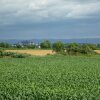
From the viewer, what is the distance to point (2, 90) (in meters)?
17.4

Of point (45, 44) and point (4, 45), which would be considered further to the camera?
point (45, 44)

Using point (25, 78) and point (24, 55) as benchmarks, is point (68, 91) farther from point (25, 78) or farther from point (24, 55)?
point (24, 55)

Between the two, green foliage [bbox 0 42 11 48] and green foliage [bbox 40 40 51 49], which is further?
green foliage [bbox 40 40 51 49]

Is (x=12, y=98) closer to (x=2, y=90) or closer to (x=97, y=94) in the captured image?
(x=2, y=90)

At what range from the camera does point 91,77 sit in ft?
73.2

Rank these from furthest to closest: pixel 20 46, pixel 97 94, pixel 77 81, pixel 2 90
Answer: pixel 20 46 < pixel 77 81 < pixel 2 90 < pixel 97 94

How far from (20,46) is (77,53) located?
30.6 meters

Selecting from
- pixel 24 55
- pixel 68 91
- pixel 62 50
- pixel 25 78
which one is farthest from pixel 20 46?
pixel 68 91

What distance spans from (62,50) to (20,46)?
26421 mm

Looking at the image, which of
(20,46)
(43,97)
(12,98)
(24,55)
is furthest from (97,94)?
(20,46)

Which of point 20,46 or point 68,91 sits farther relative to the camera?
point 20,46

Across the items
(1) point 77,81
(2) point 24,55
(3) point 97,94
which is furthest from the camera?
(2) point 24,55

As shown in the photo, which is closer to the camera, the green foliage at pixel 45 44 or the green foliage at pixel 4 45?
the green foliage at pixel 4 45

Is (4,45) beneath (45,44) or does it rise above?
beneath
